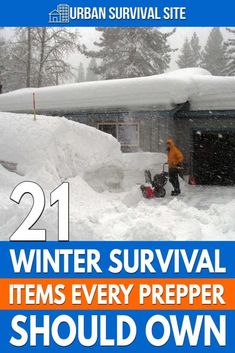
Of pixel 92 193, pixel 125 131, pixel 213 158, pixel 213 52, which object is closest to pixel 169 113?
pixel 125 131

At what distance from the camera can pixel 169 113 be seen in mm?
13477

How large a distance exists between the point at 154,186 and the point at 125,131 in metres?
4.25

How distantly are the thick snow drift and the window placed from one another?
2.74ft

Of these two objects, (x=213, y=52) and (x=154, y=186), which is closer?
(x=154, y=186)

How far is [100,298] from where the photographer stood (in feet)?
12.0

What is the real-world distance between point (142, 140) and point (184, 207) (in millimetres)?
5762

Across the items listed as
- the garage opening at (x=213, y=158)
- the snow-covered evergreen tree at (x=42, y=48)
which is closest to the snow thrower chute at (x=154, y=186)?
the garage opening at (x=213, y=158)

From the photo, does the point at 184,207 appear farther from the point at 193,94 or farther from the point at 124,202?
the point at 193,94

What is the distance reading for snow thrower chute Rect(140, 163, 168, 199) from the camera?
10.6m

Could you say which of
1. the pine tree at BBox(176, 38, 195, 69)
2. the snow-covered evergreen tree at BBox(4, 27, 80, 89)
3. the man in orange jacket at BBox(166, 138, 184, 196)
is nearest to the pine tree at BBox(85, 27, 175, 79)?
the snow-covered evergreen tree at BBox(4, 27, 80, 89)

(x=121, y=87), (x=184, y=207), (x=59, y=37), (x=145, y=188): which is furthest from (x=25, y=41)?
(x=184, y=207)

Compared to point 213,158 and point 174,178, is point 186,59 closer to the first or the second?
point 213,158

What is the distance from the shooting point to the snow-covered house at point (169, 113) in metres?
13.2

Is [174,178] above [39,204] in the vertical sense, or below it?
above
